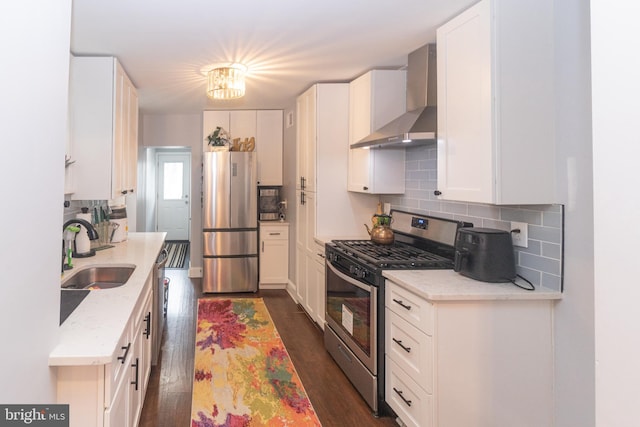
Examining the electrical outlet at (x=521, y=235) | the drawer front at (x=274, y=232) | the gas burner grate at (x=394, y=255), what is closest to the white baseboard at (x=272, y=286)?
the drawer front at (x=274, y=232)

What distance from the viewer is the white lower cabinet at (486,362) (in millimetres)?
1859

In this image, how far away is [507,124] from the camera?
1.88 meters

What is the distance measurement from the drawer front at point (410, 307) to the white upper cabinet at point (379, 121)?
48.5 inches

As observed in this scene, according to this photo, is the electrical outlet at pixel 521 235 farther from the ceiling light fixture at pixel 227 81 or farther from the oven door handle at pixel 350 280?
the ceiling light fixture at pixel 227 81

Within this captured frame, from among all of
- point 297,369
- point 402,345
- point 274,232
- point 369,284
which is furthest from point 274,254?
point 402,345

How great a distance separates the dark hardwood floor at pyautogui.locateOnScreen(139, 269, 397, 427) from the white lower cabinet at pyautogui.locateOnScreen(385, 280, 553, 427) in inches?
22.6

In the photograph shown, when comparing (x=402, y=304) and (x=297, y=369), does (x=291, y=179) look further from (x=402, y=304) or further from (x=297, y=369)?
(x=402, y=304)

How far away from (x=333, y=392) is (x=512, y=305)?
135cm

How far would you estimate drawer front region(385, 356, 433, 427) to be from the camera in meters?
1.90

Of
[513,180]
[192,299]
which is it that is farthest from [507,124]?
[192,299]

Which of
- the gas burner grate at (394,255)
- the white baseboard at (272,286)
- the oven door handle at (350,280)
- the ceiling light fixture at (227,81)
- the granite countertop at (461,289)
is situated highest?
the ceiling light fixture at (227,81)

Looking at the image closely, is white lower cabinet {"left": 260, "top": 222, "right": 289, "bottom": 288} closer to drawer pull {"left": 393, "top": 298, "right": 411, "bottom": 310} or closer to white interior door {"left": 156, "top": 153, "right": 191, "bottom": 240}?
drawer pull {"left": 393, "top": 298, "right": 411, "bottom": 310}

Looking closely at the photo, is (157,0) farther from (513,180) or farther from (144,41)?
(513,180)

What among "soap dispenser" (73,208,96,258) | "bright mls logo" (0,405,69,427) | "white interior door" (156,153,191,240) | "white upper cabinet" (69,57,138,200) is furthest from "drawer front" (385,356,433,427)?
"white interior door" (156,153,191,240)
